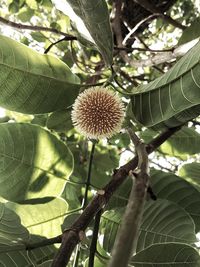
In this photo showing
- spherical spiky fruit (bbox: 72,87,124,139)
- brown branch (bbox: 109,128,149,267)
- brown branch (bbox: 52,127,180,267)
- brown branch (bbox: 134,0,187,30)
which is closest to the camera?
brown branch (bbox: 109,128,149,267)

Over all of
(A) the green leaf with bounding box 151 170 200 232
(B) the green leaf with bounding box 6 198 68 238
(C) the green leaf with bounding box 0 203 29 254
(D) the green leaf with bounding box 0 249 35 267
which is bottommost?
(D) the green leaf with bounding box 0 249 35 267

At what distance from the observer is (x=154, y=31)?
8.74 ft

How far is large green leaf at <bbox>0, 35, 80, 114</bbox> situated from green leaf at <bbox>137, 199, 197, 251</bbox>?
34 cm

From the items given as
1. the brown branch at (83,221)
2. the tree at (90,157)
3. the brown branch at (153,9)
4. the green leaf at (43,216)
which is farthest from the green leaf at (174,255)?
the brown branch at (153,9)

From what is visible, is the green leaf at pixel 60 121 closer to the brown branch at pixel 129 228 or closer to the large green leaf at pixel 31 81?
the large green leaf at pixel 31 81

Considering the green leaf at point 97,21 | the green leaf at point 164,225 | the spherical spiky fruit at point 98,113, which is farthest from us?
the spherical spiky fruit at point 98,113

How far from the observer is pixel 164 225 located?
43.6 inches

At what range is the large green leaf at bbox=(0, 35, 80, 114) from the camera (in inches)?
40.1

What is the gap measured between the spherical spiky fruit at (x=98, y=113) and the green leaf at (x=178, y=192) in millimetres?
182

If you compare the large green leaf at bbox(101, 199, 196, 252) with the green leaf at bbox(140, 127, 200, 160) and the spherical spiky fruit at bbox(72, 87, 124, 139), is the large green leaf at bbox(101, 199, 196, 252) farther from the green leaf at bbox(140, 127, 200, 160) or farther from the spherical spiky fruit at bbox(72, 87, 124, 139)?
the green leaf at bbox(140, 127, 200, 160)

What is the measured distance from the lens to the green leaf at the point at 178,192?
1.23 metres

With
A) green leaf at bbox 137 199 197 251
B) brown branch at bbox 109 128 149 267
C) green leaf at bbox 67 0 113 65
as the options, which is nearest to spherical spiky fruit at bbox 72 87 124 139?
green leaf at bbox 67 0 113 65

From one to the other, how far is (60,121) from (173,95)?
57 cm

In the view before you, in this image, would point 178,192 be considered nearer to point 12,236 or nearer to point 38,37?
point 12,236
